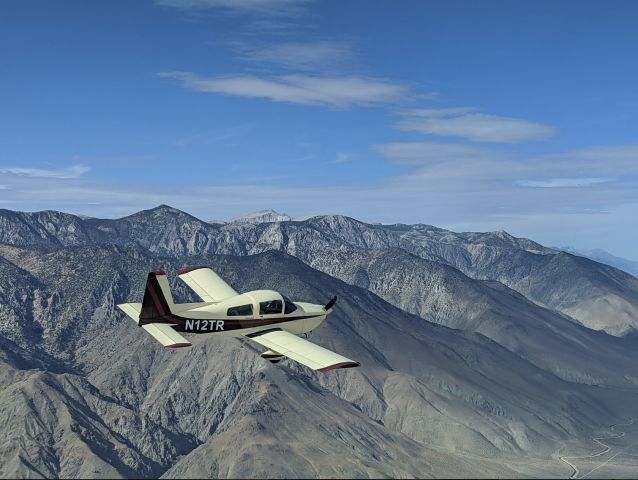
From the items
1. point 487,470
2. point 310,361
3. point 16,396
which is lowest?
point 487,470

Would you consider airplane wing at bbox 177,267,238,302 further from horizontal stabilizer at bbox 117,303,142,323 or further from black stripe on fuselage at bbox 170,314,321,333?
black stripe on fuselage at bbox 170,314,321,333

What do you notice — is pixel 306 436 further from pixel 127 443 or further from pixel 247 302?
pixel 247 302

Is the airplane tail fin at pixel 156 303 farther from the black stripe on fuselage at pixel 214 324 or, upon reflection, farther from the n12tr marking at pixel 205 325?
the n12tr marking at pixel 205 325

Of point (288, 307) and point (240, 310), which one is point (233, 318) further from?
point (288, 307)

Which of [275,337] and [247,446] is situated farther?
[247,446]

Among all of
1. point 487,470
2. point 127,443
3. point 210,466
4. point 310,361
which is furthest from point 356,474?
point 310,361

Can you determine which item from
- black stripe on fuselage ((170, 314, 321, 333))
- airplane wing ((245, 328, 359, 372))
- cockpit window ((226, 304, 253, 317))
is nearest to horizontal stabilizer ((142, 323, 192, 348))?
black stripe on fuselage ((170, 314, 321, 333))

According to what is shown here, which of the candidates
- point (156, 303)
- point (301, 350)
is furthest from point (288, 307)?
point (156, 303)
